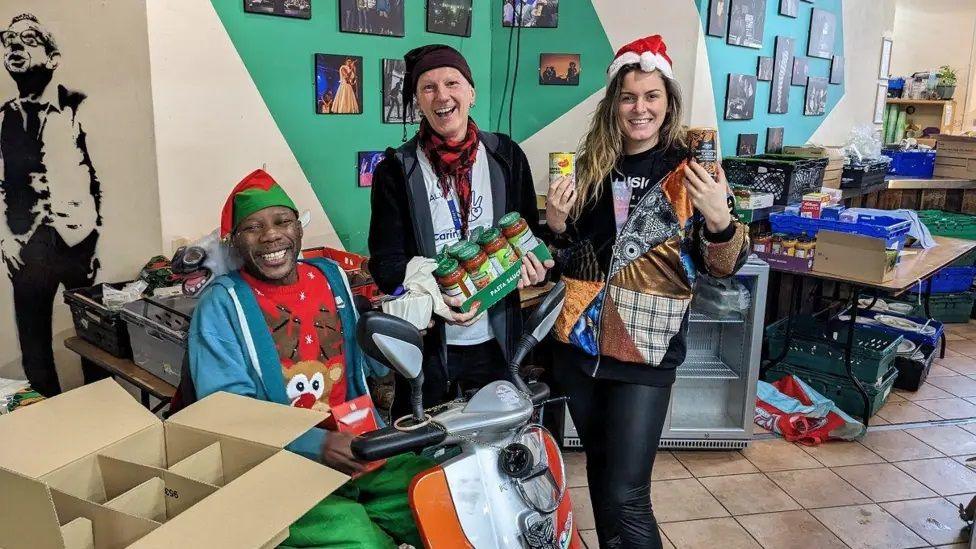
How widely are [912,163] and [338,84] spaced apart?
16.7ft

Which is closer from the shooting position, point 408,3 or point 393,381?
point 393,381

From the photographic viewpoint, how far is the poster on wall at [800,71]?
4.76 meters

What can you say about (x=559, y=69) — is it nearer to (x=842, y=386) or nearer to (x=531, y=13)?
(x=531, y=13)

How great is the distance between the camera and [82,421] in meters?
1.23

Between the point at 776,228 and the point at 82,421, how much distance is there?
3506 mm

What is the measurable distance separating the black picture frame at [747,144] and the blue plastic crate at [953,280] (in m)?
1.97

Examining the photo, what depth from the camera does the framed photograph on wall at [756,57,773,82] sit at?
14.5ft

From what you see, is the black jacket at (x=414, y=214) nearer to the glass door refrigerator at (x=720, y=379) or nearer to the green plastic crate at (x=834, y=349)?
the glass door refrigerator at (x=720, y=379)

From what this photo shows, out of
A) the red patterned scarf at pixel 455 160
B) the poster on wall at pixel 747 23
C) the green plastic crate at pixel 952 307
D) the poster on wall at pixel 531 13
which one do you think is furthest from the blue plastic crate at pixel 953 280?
the red patterned scarf at pixel 455 160

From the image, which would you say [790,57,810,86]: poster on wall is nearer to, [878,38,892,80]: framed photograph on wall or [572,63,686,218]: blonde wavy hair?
[878,38,892,80]: framed photograph on wall

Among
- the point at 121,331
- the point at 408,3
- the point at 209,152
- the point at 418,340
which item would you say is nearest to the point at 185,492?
the point at 418,340

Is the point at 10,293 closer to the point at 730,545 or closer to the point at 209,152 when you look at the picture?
the point at 209,152

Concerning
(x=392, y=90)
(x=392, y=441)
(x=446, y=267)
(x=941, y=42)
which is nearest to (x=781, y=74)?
(x=392, y=90)

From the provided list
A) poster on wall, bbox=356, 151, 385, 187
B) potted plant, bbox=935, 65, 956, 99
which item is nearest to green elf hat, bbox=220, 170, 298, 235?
poster on wall, bbox=356, 151, 385, 187
